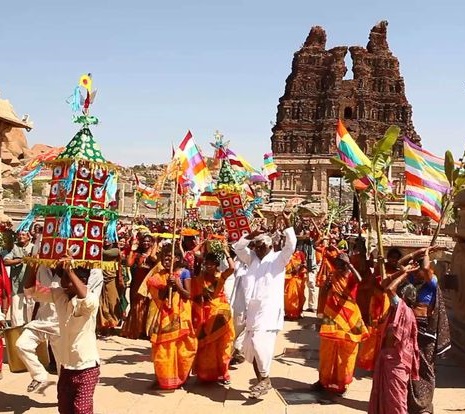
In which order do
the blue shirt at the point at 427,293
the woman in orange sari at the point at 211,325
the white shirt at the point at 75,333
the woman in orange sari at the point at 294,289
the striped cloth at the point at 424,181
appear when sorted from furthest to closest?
1. the woman in orange sari at the point at 294,289
2. the striped cloth at the point at 424,181
3. the woman in orange sari at the point at 211,325
4. the blue shirt at the point at 427,293
5. the white shirt at the point at 75,333

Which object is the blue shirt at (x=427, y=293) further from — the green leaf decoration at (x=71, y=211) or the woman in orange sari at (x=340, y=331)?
the green leaf decoration at (x=71, y=211)

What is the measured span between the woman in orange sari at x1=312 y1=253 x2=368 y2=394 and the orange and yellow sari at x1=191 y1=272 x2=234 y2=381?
91cm

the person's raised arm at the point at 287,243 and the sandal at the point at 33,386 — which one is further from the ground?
the person's raised arm at the point at 287,243

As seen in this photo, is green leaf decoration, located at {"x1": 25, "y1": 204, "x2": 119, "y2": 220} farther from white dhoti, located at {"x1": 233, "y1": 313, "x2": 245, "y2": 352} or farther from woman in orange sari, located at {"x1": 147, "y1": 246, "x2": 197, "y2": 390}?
white dhoti, located at {"x1": 233, "y1": 313, "x2": 245, "y2": 352}

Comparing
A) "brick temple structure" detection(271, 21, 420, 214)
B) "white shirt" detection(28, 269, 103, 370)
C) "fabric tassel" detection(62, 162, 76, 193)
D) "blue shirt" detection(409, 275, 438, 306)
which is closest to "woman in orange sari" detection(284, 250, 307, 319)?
"blue shirt" detection(409, 275, 438, 306)

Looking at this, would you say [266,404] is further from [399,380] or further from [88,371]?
[88,371]

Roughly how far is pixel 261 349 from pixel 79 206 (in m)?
2.12

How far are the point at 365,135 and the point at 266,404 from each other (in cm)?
4511

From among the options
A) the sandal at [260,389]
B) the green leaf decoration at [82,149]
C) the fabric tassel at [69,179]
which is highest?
the green leaf decoration at [82,149]

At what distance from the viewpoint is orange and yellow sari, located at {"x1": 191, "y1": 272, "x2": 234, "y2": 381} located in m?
5.49

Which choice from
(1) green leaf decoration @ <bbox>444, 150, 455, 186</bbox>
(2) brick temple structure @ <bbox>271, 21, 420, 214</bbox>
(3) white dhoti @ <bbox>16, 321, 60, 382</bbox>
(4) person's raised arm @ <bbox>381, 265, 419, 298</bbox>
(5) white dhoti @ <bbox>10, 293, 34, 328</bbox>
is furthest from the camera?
(2) brick temple structure @ <bbox>271, 21, 420, 214</bbox>

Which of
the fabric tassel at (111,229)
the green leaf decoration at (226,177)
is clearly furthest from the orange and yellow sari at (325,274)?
the fabric tassel at (111,229)

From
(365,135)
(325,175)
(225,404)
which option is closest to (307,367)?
(225,404)

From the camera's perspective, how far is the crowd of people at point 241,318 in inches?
155
